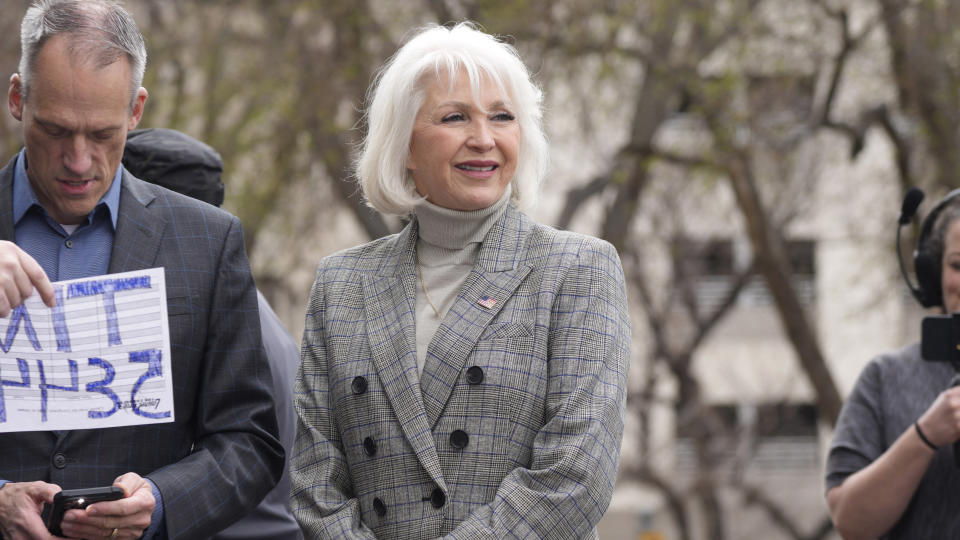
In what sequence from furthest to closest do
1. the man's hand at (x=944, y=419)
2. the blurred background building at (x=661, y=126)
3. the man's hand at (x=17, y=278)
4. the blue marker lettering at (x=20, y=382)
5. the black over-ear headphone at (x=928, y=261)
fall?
the blurred background building at (x=661, y=126) → the black over-ear headphone at (x=928, y=261) → the man's hand at (x=944, y=419) → the blue marker lettering at (x=20, y=382) → the man's hand at (x=17, y=278)

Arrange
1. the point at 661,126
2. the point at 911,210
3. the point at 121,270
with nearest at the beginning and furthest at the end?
the point at 121,270 → the point at 911,210 → the point at 661,126

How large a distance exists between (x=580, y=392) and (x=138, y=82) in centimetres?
121

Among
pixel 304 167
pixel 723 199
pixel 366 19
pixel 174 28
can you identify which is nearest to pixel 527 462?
pixel 366 19

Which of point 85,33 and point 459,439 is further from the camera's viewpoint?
point 459,439

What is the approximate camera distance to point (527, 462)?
309cm

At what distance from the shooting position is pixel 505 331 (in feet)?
10.4

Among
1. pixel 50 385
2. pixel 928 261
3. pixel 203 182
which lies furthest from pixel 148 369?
pixel 928 261

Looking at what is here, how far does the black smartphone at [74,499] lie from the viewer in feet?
9.04

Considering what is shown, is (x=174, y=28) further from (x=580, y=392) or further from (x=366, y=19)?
(x=580, y=392)

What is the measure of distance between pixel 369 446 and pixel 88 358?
26.1 inches

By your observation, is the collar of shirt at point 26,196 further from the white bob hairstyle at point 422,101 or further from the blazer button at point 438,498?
the blazer button at point 438,498

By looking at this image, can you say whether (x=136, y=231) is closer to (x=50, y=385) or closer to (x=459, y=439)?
(x=50, y=385)

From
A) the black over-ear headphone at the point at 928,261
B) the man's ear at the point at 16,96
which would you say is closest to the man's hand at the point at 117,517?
the man's ear at the point at 16,96

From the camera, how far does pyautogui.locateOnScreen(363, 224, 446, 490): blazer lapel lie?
10.2 feet
